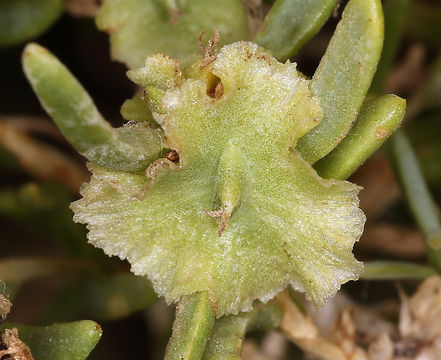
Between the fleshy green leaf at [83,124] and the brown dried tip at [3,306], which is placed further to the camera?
the brown dried tip at [3,306]

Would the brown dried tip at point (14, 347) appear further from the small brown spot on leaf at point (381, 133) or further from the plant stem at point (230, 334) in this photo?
the small brown spot on leaf at point (381, 133)

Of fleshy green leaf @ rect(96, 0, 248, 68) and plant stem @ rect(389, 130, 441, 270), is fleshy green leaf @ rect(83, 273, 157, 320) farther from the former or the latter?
plant stem @ rect(389, 130, 441, 270)

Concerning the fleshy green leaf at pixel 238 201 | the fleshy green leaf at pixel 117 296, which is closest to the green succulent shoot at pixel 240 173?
the fleshy green leaf at pixel 238 201

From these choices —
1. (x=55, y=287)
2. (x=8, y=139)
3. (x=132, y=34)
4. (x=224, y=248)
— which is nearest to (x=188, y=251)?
(x=224, y=248)

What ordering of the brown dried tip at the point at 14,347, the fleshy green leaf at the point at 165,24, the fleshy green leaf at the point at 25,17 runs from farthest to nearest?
the fleshy green leaf at the point at 25,17, the fleshy green leaf at the point at 165,24, the brown dried tip at the point at 14,347

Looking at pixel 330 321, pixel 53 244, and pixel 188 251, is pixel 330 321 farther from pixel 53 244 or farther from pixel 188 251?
pixel 53 244

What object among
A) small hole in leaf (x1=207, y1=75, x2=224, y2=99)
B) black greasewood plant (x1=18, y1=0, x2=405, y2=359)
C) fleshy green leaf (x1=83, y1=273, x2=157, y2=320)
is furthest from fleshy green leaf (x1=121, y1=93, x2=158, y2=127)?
fleshy green leaf (x1=83, y1=273, x2=157, y2=320)

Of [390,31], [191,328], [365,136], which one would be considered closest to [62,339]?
[191,328]
